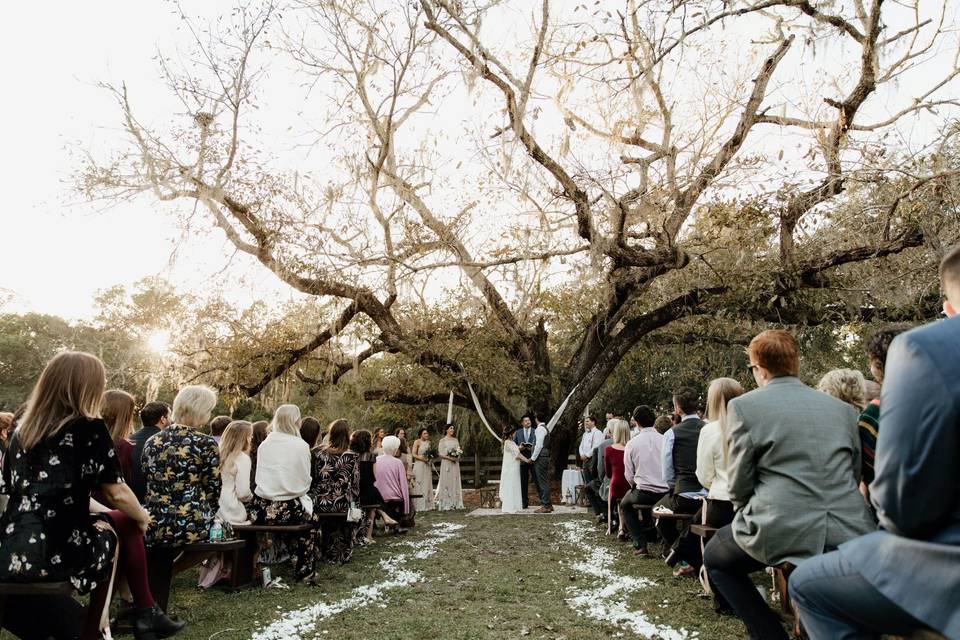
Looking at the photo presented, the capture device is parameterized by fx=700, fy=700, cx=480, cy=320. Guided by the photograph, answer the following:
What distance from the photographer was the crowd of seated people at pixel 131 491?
3.31 meters

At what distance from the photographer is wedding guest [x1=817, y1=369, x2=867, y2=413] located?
14.0 feet

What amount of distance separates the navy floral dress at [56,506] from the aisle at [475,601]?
150cm

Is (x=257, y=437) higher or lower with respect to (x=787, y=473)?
higher

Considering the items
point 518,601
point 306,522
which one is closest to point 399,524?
point 306,522

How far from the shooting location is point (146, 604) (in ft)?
13.4

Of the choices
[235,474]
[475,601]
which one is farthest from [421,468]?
[475,601]

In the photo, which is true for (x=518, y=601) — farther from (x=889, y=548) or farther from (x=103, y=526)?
(x=889, y=548)

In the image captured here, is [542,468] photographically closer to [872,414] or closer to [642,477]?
[642,477]

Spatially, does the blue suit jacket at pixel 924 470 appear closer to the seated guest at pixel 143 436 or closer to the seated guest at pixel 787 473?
the seated guest at pixel 787 473

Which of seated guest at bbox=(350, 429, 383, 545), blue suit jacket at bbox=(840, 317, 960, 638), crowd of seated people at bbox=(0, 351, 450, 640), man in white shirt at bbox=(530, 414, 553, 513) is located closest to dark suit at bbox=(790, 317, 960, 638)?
blue suit jacket at bbox=(840, 317, 960, 638)

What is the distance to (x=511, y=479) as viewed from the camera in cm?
1374

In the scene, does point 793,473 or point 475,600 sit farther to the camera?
point 475,600

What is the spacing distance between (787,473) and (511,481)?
1092 cm

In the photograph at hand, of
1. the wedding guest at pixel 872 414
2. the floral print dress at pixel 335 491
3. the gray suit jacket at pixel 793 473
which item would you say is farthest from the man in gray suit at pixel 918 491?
the floral print dress at pixel 335 491
